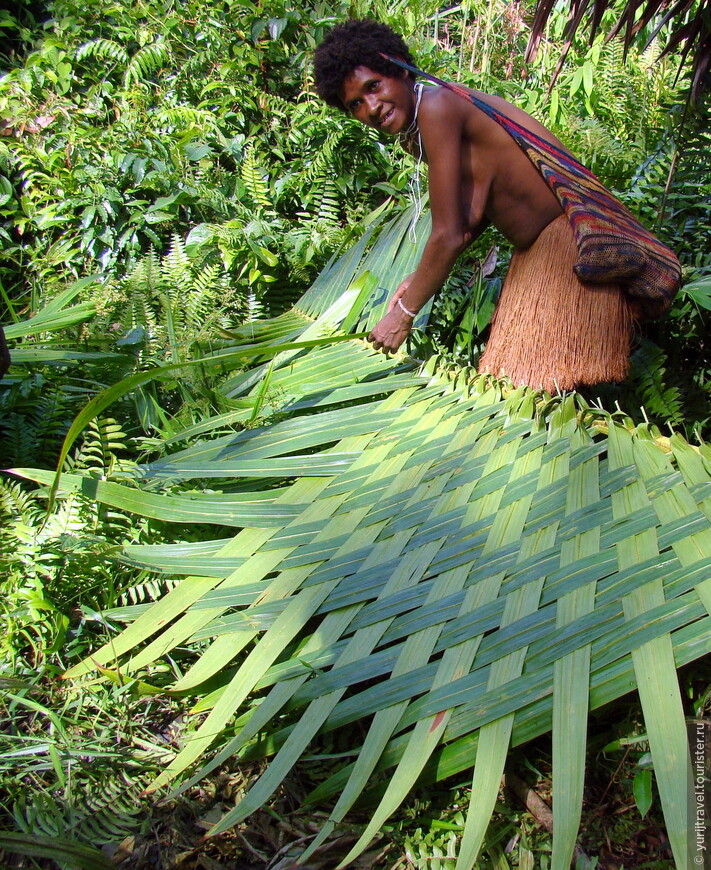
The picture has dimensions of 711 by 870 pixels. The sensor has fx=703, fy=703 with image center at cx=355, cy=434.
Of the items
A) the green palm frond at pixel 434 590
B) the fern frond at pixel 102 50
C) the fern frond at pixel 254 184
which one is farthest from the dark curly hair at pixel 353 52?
the fern frond at pixel 102 50

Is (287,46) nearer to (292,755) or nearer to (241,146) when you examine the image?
(241,146)

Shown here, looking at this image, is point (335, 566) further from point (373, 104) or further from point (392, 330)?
point (373, 104)

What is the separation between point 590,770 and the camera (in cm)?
138

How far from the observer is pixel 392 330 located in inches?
82.7

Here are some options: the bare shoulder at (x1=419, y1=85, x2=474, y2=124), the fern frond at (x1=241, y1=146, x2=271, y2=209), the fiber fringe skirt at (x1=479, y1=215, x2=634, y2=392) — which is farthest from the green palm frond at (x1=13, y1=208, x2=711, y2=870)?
the fern frond at (x1=241, y1=146, x2=271, y2=209)

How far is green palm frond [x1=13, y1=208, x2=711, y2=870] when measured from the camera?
1089mm

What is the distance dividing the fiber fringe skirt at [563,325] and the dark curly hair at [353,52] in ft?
2.17

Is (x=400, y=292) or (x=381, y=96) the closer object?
(x=381, y=96)

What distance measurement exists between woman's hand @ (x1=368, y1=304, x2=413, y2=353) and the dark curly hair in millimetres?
637

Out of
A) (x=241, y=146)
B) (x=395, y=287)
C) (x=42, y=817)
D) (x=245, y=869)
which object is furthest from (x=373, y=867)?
(x=241, y=146)

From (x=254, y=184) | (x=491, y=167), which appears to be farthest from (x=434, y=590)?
(x=254, y=184)

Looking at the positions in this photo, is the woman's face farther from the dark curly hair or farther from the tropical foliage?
the tropical foliage

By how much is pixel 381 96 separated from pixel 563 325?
817 mm

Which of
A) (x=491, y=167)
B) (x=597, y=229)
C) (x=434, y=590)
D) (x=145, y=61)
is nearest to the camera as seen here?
(x=434, y=590)
